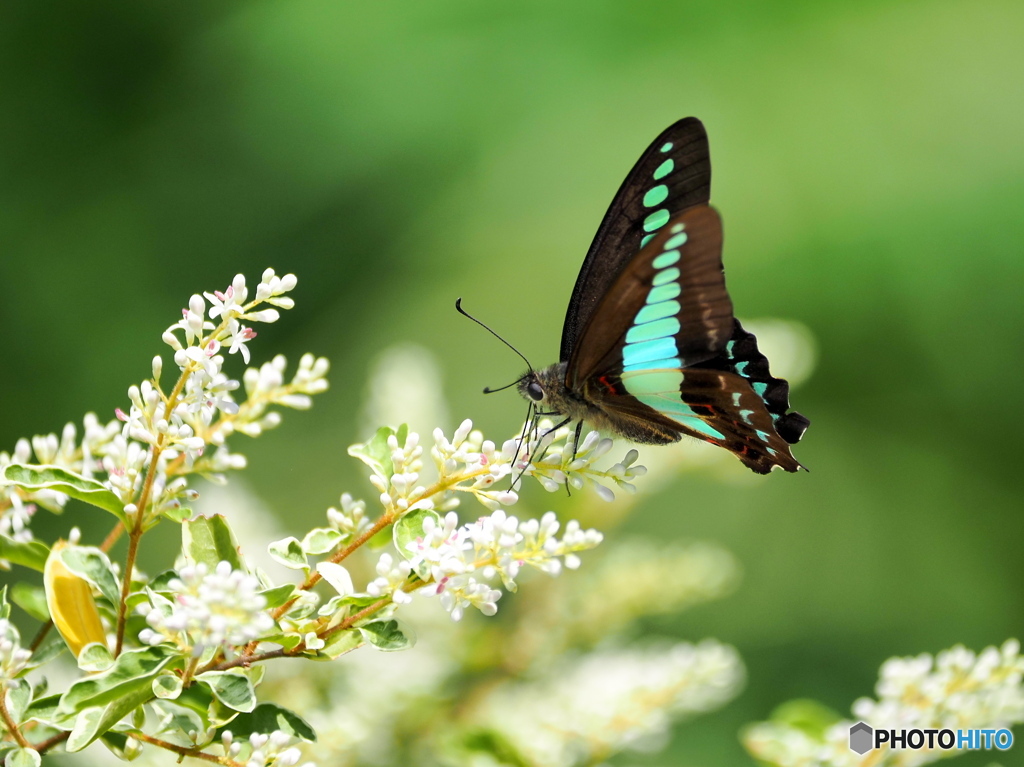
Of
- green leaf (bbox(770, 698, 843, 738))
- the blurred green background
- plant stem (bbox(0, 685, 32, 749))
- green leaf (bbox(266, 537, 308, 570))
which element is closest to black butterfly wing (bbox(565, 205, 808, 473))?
green leaf (bbox(770, 698, 843, 738))

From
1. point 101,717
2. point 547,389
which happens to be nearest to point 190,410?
point 101,717

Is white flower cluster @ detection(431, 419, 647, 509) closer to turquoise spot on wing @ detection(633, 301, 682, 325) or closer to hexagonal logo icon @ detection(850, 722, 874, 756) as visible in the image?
turquoise spot on wing @ detection(633, 301, 682, 325)

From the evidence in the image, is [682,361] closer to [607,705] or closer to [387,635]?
[607,705]

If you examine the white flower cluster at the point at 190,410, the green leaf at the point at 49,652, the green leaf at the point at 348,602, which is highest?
the white flower cluster at the point at 190,410

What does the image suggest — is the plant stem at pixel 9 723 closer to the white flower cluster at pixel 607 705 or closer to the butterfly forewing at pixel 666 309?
the white flower cluster at pixel 607 705

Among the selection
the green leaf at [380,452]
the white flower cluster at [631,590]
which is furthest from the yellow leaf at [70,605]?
the white flower cluster at [631,590]
